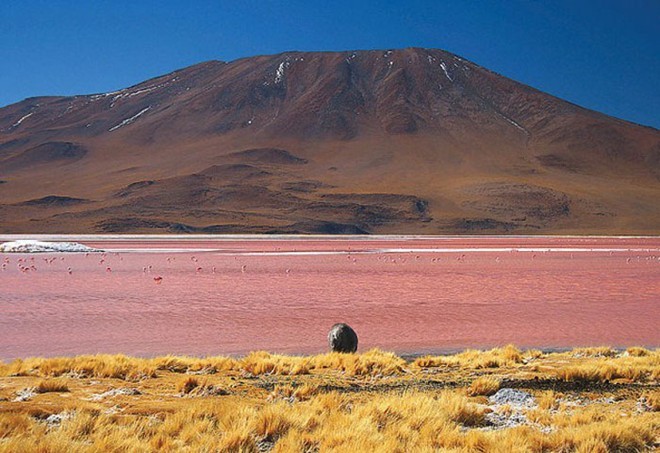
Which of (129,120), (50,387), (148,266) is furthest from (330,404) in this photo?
(129,120)

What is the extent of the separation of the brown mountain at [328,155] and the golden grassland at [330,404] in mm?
76779

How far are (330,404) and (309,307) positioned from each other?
979 centimetres

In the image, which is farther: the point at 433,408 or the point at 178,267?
the point at 178,267

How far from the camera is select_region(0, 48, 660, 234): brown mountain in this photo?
95812mm

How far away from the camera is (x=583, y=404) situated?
7.20 m

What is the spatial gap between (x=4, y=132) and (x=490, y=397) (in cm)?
18472

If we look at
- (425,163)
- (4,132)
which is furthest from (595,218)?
(4,132)

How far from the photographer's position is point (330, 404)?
6.68 m

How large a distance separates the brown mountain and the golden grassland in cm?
7678

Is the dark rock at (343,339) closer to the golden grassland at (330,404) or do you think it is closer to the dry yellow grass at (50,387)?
the golden grassland at (330,404)

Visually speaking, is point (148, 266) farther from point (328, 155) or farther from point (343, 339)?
point (328, 155)

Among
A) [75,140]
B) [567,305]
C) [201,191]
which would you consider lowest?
[567,305]

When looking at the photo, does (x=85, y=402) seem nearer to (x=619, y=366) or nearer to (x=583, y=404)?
(x=583, y=404)

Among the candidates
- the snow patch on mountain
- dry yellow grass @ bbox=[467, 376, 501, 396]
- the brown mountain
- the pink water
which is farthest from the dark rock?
the snow patch on mountain
